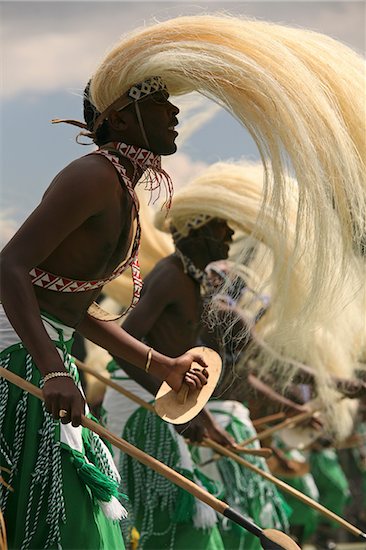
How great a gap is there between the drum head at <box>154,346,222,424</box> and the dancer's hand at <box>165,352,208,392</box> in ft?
0.06

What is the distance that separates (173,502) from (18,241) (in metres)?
2.21

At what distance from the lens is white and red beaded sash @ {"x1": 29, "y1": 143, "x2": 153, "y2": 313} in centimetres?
393

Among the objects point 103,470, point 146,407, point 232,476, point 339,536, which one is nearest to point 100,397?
point 232,476

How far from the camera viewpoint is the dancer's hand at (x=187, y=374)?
14.0 ft

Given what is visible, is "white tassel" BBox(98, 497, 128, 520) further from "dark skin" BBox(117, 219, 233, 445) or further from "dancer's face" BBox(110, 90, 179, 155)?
"dark skin" BBox(117, 219, 233, 445)

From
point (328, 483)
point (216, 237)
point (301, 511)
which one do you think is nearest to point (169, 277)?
point (216, 237)

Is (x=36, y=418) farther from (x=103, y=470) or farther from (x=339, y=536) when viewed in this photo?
(x=339, y=536)

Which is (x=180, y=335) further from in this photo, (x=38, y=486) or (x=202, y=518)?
(x=38, y=486)

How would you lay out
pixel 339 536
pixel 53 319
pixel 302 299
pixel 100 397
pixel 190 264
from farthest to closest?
pixel 339 536, pixel 100 397, pixel 190 264, pixel 302 299, pixel 53 319

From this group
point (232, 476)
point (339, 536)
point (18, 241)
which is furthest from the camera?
point (339, 536)

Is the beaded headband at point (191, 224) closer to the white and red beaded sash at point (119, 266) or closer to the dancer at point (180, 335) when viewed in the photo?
the dancer at point (180, 335)

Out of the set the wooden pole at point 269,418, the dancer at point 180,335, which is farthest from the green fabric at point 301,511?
the dancer at point 180,335

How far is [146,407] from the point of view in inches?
222

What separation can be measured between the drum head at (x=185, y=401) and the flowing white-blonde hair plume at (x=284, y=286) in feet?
1.44
